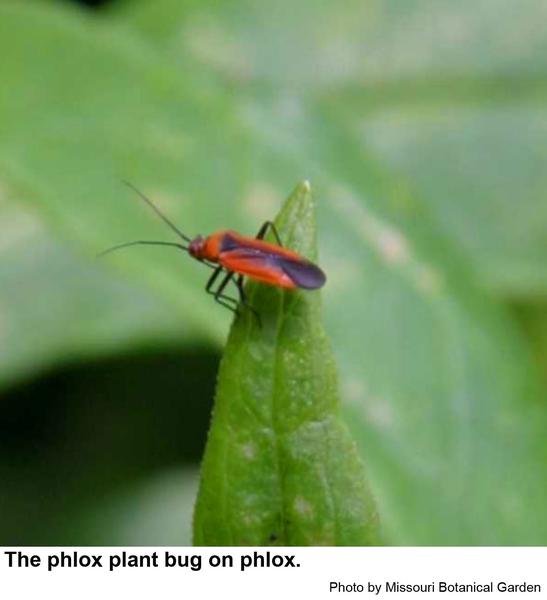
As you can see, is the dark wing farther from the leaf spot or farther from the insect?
the leaf spot

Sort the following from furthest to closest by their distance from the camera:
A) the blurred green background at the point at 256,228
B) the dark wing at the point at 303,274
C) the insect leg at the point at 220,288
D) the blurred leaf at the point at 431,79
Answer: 1. the blurred leaf at the point at 431,79
2. the blurred green background at the point at 256,228
3. the insect leg at the point at 220,288
4. the dark wing at the point at 303,274

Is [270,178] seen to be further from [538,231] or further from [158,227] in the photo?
[538,231]

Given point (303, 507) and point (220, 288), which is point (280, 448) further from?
point (220, 288)

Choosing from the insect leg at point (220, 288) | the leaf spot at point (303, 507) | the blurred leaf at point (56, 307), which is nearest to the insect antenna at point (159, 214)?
the insect leg at point (220, 288)

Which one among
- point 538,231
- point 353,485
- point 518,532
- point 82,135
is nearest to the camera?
point 353,485

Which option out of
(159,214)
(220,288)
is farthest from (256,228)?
(220,288)

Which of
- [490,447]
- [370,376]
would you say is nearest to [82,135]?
[370,376]

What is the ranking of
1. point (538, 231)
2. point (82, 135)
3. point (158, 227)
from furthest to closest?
point (538, 231) → point (82, 135) → point (158, 227)

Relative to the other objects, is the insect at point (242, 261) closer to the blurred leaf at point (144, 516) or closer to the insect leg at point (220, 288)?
the insect leg at point (220, 288)

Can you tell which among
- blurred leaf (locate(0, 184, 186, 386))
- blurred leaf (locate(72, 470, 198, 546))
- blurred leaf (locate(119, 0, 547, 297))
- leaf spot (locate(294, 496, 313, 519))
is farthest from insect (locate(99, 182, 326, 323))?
blurred leaf (locate(119, 0, 547, 297))
